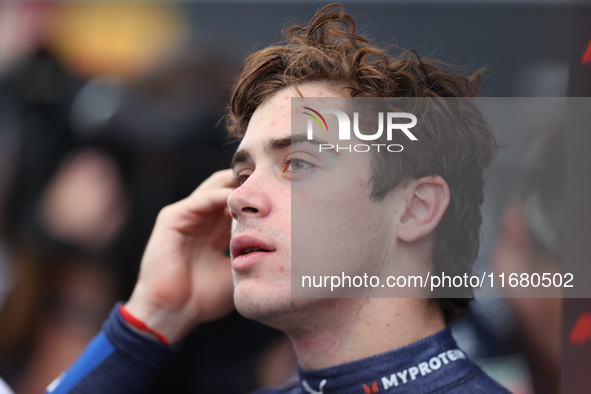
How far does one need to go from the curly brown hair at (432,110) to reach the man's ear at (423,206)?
18 millimetres

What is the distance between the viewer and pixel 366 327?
0.94m

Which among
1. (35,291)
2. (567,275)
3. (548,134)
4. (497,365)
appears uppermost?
(548,134)

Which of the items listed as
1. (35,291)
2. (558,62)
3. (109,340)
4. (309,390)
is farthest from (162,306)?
(558,62)

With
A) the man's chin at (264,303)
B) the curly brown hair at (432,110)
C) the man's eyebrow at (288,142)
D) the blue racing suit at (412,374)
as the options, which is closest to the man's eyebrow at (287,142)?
the man's eyebrow at (288,142)

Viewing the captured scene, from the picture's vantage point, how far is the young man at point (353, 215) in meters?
0.90

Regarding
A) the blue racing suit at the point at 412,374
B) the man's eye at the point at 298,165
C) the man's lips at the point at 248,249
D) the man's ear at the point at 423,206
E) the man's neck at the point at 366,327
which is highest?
the man's eye at the point at 298,165

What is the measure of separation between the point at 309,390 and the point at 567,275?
603mm

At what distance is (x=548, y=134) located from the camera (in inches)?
40.6

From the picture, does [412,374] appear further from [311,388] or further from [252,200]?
[252,200]

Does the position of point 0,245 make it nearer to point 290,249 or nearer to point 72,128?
point 72,128

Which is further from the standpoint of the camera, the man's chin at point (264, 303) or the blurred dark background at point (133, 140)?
the blurred dark background at point (133, 140)

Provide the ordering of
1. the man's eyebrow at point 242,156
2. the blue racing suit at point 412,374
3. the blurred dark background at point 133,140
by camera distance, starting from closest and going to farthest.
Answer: the blue racing suit at point 412,374
the man's eyebrow at point 242,156
the blurred dark background at point 133,140

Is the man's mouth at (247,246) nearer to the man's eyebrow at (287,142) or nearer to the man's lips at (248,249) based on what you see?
the man's lips at (248,249)

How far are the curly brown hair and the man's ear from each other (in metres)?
0.02
